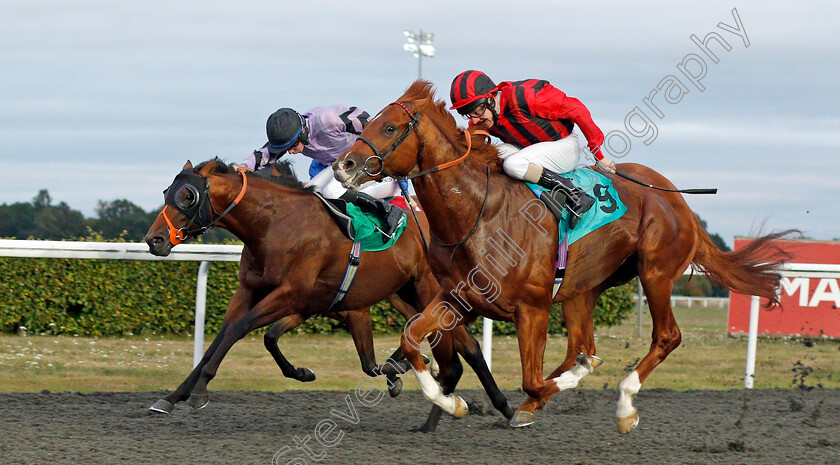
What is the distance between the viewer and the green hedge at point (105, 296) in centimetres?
845

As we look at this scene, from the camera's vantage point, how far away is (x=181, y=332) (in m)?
9.04

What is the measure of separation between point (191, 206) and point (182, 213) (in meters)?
0.07

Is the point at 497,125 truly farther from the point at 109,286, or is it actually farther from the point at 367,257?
the point at 109,286

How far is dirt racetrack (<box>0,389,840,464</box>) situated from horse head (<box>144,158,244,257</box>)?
98 centimetres

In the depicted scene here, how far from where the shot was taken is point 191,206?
4852 mm

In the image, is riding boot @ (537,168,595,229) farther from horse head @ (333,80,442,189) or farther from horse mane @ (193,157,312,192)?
horse mane @ (193,157,312,192)

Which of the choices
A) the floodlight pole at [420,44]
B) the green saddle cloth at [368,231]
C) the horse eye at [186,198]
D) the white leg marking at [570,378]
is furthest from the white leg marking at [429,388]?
the floodlight pole at [420,44]

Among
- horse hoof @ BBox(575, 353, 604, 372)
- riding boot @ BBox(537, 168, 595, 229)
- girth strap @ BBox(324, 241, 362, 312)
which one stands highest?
riding boot @ BBox(537, 168, 595, 229)

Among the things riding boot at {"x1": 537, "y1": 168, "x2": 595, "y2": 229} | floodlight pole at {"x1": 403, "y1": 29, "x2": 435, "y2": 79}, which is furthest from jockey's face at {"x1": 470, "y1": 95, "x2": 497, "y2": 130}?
floodlight pole at {"x1": 403, "y1": 29, "x2": 435, "y2": 79}

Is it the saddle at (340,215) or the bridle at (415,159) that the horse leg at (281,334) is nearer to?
the saddle at (340,215)

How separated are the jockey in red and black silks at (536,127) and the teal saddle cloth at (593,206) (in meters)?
0.04

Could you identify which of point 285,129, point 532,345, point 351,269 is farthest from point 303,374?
point 532,345

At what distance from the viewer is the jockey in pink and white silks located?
5340mm

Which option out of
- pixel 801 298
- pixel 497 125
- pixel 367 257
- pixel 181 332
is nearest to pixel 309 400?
pixel 367 257
